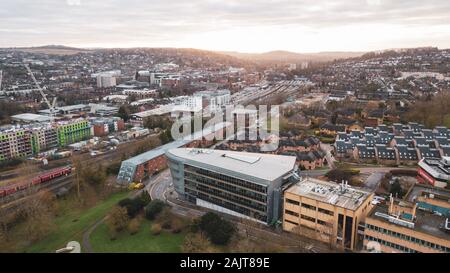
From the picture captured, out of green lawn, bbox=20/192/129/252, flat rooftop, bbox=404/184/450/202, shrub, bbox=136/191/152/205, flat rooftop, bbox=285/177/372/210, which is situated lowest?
green lawn, bbox=20/192/129/252

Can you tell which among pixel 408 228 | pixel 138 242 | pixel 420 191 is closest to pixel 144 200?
pixel 138 242

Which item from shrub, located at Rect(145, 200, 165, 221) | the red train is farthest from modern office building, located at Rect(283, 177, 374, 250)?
the red train

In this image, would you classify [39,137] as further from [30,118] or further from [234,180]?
[234,180]

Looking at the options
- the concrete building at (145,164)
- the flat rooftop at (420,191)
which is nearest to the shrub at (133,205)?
the concrete building at (145,164)

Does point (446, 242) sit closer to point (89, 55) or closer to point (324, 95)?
point (324, 95)

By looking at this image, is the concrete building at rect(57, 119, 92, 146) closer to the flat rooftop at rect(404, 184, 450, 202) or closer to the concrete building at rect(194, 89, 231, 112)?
the concrete building at rect(194, 89, 231, 112)

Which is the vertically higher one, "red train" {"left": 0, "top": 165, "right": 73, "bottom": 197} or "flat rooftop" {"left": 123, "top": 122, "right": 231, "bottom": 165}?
"flat rooftop" {"left": 123, "top": 122, "right": 231, "bottom": 165}

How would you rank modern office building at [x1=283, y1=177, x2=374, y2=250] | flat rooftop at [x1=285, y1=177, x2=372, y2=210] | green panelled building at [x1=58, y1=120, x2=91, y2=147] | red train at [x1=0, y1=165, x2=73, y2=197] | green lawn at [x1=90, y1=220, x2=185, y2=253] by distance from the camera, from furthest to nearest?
green panelled building at [x1=58, y1=120, x2=91, y2=147], red train at [x1=0, y1=165, x2=73, y2=197], green lawn at [x1=90, y1=220, x2=185, y2=253], flat rooftop at [x1=285, y1=177, x2=372, y2=210], modern office building at [x1=283, y1=177, x2=374, y2=250]
